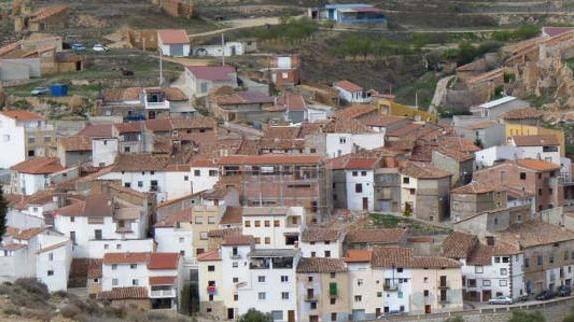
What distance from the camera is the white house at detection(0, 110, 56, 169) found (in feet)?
215

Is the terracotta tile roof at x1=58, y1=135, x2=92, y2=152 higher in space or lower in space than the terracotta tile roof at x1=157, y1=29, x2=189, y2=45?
lower

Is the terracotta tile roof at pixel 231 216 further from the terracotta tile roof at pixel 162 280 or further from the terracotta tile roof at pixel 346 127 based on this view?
the terracotta tile roof at pixel 346 127

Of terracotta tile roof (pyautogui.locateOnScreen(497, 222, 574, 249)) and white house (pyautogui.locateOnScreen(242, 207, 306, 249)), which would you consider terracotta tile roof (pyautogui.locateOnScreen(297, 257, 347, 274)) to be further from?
terracotta tile roof (pyautogui.locateOnScreen(497, 222, 574, 249))

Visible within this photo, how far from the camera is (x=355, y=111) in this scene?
6706 centimetres

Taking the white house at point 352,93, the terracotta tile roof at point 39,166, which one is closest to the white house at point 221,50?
the white house at point 352,93

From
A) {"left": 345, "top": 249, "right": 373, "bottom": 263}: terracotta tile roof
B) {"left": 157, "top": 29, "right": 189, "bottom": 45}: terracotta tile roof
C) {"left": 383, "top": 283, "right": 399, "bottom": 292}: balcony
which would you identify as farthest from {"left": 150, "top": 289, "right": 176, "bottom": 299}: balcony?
{"left": 157, "top": 29, "right": 189, "bottom": 45}: terracotta tile roof

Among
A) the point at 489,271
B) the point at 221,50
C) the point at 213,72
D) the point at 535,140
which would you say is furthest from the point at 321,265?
the point at 221,50

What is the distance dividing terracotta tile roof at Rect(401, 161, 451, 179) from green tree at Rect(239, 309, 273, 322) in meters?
7.15

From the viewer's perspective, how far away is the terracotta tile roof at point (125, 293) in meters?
54.6

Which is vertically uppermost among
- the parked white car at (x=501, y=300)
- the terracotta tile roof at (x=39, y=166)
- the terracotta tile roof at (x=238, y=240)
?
the terracotta tile roof at (x=39, y=166)

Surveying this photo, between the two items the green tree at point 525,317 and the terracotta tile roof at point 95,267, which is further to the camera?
the terracotta tile roof at point 95,267

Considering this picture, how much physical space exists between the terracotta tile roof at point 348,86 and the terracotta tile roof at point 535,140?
39.5ft

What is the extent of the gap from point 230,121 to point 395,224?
11.0 metres

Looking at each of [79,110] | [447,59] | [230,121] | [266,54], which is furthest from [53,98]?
[447,59]
